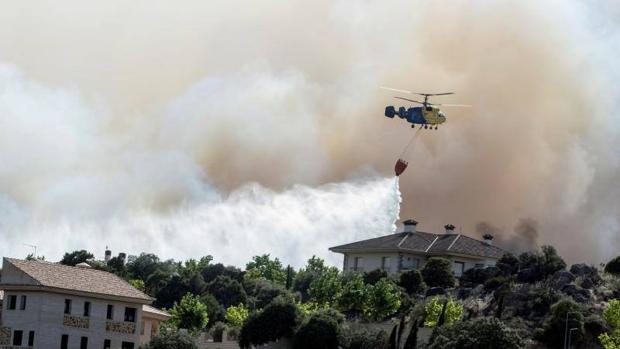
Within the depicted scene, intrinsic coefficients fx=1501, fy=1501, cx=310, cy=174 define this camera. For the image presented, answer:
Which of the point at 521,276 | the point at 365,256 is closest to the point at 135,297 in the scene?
the point at 521,276

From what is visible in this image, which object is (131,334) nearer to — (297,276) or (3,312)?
(3,312)

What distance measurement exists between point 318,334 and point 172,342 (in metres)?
9.87

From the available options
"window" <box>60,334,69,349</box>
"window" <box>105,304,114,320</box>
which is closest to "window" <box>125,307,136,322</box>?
"window" <box>105,304,114,320</box>

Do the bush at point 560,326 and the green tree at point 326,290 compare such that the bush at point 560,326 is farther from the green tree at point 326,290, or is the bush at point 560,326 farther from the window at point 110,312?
the window at point 110,312

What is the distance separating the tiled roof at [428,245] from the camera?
13462 cm

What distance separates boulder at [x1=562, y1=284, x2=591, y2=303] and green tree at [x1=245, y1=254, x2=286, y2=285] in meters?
56.5

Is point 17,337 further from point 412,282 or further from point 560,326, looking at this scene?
point 412,282

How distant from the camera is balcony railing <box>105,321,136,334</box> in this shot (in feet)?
324

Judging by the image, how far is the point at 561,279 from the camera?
105562mm

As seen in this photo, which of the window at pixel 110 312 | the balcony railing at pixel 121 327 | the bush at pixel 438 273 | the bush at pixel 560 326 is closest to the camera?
the bush at pixel 560 326

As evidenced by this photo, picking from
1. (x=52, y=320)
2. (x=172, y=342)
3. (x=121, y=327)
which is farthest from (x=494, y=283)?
(x=52, y=320)

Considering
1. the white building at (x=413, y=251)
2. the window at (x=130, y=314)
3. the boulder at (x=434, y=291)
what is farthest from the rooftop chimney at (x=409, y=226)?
the window at (x=130, y=314)

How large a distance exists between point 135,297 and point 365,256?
43606 mm

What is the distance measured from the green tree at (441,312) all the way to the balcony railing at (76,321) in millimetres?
22529
